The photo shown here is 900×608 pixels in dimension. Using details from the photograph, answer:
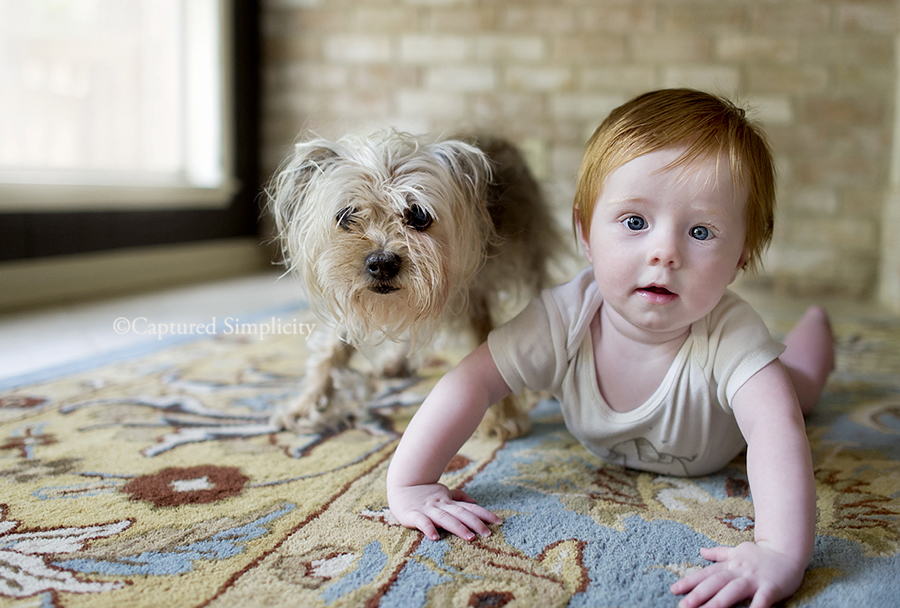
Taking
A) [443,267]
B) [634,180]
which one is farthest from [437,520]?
[634,180]

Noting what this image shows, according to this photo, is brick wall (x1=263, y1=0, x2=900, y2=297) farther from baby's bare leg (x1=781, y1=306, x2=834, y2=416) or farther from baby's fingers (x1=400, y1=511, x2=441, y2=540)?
baby's fingers (x1=400, y1=511, x2=441, y2=540)

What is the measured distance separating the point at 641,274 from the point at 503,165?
0.43m

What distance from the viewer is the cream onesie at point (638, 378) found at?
84 cm

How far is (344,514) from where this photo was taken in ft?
2.65

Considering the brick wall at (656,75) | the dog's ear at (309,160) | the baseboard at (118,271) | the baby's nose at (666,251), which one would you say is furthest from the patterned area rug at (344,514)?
the brick wall at (656,75)

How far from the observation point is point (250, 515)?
80 cm

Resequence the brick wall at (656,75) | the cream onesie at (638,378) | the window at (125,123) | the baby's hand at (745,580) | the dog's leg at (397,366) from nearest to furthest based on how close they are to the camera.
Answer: the baby's hand at (745,580), the cream onesie at (638,378), the dog's leg at (397,366), the window at (125,123), the brick wall at (656,75)

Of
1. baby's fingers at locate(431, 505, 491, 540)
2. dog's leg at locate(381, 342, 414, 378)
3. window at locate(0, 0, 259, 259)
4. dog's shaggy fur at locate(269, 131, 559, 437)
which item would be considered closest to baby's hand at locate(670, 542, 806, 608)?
baby's fingers at locate(431, 505, 491, 540)

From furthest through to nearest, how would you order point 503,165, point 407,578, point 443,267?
point 503,165
point 443,267
point 407,578

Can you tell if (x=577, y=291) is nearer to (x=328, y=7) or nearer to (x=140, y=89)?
(x=140, y=89)

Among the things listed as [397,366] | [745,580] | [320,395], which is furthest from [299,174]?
[745,580]

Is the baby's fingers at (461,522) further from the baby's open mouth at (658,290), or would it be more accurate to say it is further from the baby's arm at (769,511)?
the baby's open mouth at (658,290)

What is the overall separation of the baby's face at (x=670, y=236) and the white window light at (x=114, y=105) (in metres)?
2.29

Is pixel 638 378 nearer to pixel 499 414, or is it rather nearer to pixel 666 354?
pixel 666 354
